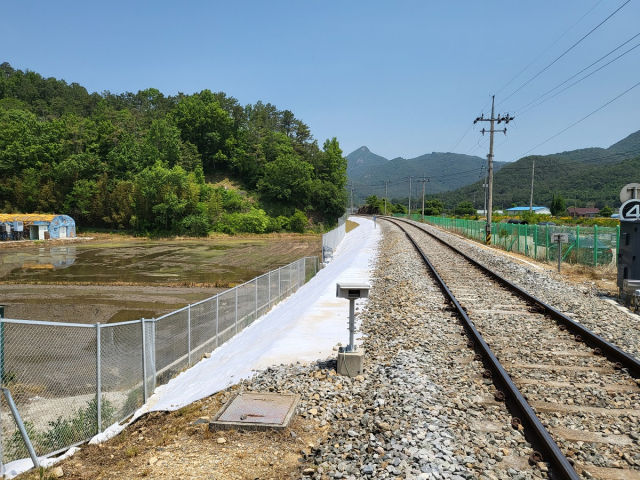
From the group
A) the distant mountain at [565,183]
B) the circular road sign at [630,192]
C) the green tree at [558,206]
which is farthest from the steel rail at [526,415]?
the distant mountain at [565,183]

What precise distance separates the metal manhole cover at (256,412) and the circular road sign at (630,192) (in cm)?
1323

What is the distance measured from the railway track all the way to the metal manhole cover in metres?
2.91

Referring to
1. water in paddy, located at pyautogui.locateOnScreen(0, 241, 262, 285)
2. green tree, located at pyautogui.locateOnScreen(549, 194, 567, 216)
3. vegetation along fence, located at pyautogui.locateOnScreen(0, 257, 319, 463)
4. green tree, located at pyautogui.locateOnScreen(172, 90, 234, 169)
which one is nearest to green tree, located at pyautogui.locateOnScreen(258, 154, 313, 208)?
green tree, located at pyautogui.locateOnScreen(172, 90, 234, 169)

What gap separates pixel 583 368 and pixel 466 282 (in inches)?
370

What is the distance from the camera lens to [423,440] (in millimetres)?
5227

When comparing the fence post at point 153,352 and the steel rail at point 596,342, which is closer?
the steel rail at point 596,342

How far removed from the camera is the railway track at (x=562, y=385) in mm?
4898

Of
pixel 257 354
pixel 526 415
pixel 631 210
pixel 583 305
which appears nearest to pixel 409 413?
pixel 526 415

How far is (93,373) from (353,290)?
6520 millimetres

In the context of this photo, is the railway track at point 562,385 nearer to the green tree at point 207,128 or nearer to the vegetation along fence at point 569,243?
the vegetation along fence at point 569,243

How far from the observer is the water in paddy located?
3459 cm

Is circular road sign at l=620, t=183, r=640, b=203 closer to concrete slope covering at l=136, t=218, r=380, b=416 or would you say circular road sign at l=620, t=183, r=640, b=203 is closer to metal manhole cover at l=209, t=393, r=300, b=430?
concrete slope covering at l=136, t=218, r=380, b=416

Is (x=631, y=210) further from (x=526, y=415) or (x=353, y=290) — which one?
(x=526, y=415)

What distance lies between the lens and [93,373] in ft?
34.1
